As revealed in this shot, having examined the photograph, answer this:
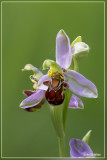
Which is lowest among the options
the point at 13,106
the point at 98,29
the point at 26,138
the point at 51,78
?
the point at 26,138

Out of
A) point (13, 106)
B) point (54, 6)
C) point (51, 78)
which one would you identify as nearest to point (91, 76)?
point (13, 106)

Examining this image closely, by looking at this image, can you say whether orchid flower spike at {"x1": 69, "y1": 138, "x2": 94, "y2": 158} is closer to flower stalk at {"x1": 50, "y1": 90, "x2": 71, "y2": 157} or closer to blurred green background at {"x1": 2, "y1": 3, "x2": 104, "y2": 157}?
flower stalk at {"x1": 50, "y1": 90, "x2": 71, "y2": 157}

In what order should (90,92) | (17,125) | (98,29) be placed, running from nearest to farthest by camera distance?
(90,92) < (17,125) < (98,29)

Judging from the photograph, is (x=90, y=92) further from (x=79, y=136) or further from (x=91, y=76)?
(x=91, y=76)

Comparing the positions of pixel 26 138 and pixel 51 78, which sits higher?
pixel 51 78

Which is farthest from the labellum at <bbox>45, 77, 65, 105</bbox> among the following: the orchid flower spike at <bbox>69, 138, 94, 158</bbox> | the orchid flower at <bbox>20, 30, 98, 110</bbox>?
the orchid flower spike at <bbox>69, 138, 94, 158</bbox>

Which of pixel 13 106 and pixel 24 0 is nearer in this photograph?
pixel 13 106

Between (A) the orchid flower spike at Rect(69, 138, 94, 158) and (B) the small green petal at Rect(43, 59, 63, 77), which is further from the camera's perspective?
(B) the small green petal at Rect(43, 59, 63, 77)

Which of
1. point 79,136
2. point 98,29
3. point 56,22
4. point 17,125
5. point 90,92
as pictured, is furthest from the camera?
point 56,22
